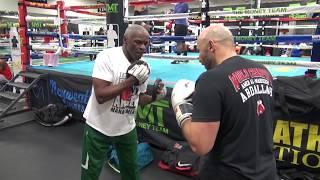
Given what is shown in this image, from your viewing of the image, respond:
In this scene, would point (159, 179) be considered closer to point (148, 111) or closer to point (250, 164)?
point (148, 111)

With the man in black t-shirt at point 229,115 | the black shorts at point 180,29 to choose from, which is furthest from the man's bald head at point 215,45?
the black shorts at point 180,29

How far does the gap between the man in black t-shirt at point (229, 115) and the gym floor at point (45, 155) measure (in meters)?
1.43

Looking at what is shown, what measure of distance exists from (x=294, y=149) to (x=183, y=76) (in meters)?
1.41

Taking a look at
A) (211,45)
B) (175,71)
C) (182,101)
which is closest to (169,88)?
(175,71)

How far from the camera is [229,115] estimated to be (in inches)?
40.3

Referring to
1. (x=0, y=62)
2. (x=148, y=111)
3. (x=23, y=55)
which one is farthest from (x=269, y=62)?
(x=0, y=62)

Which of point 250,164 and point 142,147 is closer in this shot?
point 250,164

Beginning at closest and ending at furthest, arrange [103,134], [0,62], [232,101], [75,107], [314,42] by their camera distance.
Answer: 1. [232,101]
2. [103,134]
3. [314,42]
4. [75,107]
5. [0,62]

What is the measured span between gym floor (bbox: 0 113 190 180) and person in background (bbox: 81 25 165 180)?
2.28 feet

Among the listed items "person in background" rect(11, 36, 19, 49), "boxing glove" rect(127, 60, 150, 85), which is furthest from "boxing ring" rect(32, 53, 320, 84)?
"boxing glove" rect(127, 60, 150, 85)

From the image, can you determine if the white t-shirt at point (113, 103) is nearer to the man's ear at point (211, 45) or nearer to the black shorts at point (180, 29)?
the man's ear at point (211, 45)

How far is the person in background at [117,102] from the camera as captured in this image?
1609mm

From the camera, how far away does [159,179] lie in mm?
2389

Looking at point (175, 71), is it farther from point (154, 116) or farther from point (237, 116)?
point (237, 116)
